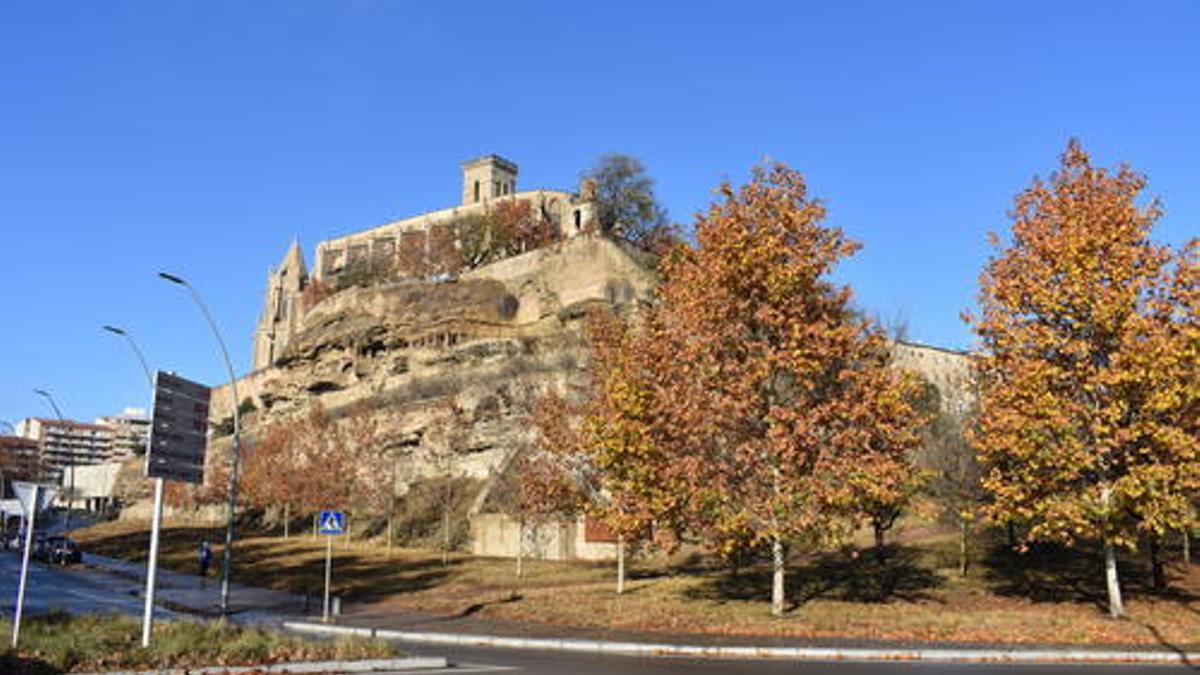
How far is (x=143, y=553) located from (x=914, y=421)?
48.3m

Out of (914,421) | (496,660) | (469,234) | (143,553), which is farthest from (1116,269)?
(469,234)

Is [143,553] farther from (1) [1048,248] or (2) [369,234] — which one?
(2) [369,234]

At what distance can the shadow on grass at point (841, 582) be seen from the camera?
2358 cm

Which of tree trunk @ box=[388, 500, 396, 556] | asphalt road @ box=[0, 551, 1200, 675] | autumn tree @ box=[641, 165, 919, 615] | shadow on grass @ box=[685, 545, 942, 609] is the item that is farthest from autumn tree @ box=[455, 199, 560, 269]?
asphalt road @ box=[0, 551, 1200, 675]

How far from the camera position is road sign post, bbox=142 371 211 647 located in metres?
15.2

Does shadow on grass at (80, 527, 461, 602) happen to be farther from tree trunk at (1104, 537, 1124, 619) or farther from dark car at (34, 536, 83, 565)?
tree trunk at (1104, 537, 1124, 619)

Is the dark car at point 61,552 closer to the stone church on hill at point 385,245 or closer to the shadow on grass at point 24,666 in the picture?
the shadow on grass at point 24,666

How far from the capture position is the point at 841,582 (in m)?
25.8

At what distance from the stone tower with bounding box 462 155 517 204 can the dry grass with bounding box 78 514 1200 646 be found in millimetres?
99795

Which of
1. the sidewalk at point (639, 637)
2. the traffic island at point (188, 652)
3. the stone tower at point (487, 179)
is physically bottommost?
the sidewalk at point (639, 637)

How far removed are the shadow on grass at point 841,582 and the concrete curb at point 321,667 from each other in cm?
1076

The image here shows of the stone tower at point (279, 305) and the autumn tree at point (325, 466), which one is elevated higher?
the stone tower at point (279, 305)

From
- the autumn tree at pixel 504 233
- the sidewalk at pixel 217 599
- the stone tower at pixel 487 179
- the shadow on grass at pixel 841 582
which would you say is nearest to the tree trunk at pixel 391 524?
the sidewalk at pixel 217 599

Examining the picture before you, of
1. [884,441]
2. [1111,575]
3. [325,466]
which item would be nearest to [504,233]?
[325,466]
